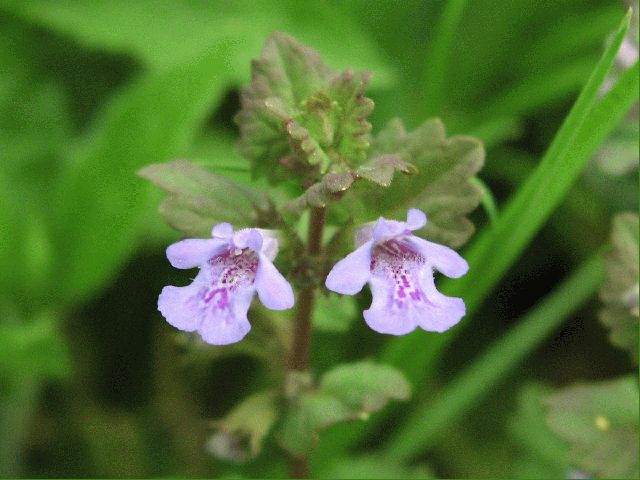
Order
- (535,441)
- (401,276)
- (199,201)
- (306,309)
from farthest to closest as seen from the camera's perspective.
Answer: (535,441) < (306,309) < (199,201) < (401,276)

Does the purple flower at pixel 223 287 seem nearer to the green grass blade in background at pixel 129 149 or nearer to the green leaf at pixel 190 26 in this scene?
the green grass blade in background at pixel 129 149

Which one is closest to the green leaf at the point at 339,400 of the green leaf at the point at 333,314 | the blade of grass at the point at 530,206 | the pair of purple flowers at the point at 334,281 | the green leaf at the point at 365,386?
the green leaf at the point at 365,386

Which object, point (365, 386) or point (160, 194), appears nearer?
point (365, 386)

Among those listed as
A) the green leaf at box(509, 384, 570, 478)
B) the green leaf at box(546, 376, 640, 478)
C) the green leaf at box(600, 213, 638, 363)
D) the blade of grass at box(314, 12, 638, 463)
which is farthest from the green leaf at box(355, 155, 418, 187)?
the green leaf at box(509, 384, 570, 478)

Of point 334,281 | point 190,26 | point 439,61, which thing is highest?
point 190,26

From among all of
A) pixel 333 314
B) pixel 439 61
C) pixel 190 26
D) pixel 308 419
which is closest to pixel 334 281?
pixel 308 419

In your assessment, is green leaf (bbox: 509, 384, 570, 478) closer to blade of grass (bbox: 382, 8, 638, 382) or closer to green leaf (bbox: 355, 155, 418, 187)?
blade of grass (bbox: 382, 8, 638, 382)

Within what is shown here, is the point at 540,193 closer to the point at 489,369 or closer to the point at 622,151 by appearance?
the point at 622,151
